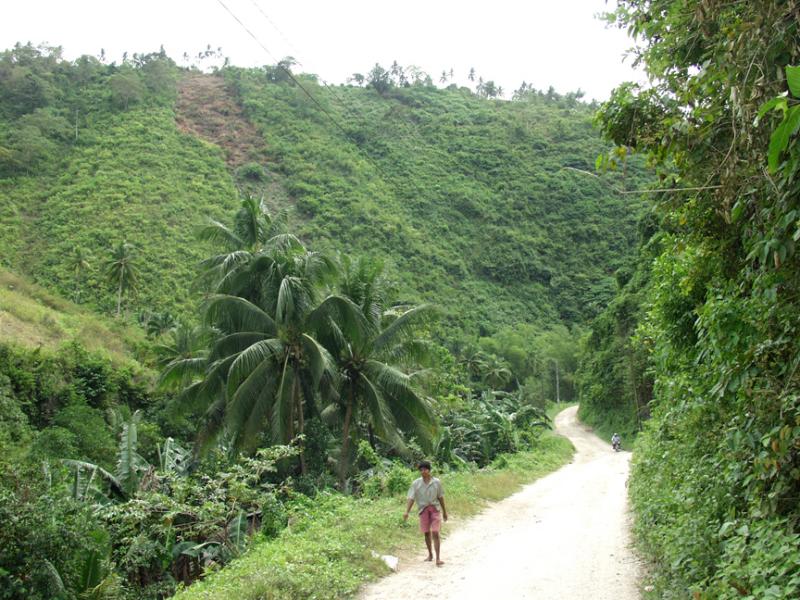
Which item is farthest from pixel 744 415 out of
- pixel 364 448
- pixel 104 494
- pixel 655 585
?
pixel 104 494

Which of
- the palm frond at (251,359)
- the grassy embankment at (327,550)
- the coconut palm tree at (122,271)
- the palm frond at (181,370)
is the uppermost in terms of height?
the coconut palm tree at (122,271)

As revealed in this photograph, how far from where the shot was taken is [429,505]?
7.73 meters

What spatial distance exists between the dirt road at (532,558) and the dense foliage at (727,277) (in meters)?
1.00

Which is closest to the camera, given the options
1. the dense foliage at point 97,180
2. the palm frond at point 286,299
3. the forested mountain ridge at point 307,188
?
the palm frond at point 286,299

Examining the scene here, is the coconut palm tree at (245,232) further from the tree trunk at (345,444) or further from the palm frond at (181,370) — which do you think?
the tree trunk at (345,444)

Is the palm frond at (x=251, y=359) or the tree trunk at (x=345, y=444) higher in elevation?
the palm frond at (x=251, y=359)

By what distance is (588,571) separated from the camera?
7.19m

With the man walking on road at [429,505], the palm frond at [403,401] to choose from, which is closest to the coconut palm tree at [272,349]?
the palm frond at [403,401]

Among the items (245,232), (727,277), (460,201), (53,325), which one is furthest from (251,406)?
(460,201)

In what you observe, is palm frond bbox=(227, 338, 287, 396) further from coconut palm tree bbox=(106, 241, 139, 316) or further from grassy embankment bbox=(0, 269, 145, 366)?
coconut palm tree bbox=(106, 241, 139, 316)

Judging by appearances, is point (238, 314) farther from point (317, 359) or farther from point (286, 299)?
point (317, 359)

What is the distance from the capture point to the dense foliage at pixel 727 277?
364 cm

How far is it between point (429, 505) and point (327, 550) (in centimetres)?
134

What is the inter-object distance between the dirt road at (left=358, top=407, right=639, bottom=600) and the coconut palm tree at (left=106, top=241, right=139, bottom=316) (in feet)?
109
